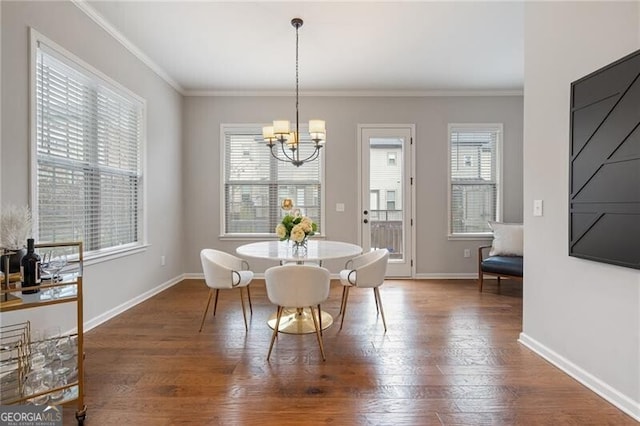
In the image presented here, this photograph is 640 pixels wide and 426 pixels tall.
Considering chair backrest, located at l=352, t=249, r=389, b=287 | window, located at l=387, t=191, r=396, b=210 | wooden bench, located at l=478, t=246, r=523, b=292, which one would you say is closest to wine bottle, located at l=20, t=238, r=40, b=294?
chair backrest, located at l=352, t=249, r=389, b=287

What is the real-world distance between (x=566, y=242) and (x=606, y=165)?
564mm

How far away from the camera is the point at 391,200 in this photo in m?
4.69

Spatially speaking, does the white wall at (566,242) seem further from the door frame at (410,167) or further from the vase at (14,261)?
the vase at (14,261)

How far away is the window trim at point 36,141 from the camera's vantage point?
2.19 metres

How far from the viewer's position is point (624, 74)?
5.44ft

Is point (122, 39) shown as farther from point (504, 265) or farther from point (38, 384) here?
point (504, 265)

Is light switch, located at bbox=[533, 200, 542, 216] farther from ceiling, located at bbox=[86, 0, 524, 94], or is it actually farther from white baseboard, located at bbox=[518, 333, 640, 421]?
ceiling, located at bbox=[86, 0, 524, 94]

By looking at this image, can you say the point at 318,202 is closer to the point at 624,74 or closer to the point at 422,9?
the point at 422,9

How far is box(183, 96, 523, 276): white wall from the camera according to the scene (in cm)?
462

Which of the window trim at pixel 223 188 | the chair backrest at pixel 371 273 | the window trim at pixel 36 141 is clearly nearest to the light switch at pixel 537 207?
the chair backrest at pixel 371 273

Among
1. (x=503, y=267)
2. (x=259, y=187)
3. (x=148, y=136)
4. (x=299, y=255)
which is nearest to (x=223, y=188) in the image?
(x=259, y=187)

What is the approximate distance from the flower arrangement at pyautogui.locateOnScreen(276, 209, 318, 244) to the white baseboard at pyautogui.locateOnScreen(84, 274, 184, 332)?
1884 mm

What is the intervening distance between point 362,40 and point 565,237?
2.56 m

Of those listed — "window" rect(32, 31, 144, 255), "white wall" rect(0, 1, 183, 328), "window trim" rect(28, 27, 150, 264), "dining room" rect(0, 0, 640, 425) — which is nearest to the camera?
"dining room" rect(0, 0, 640, 425)
